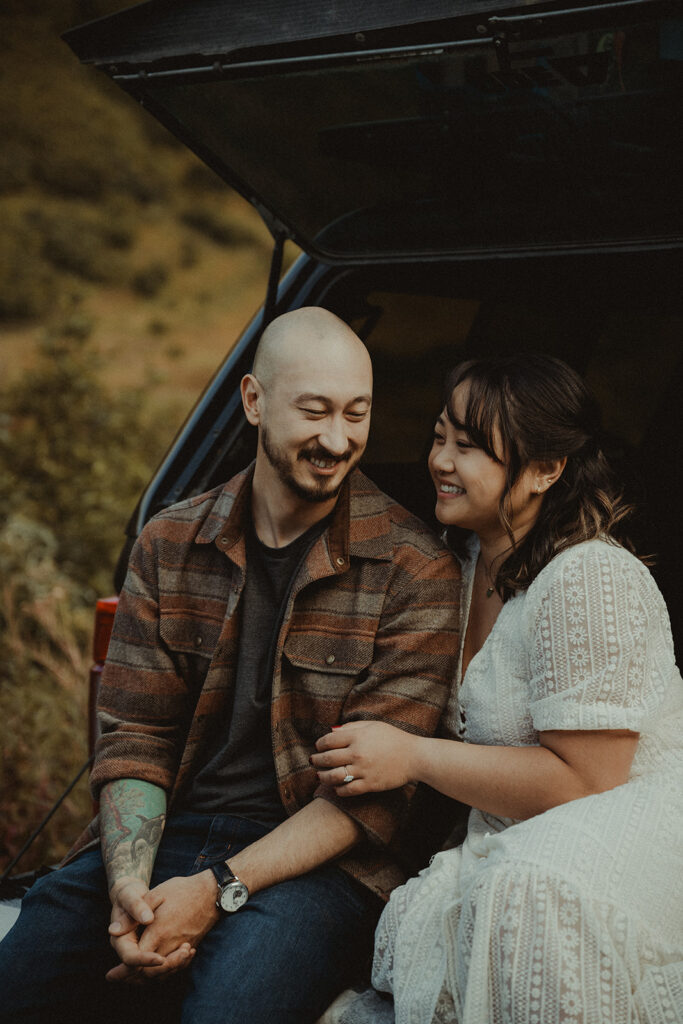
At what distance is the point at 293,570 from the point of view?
2.12m

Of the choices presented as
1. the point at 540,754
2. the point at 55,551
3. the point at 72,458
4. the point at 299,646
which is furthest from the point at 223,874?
the point at 72,458

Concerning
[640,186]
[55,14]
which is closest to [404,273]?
[640,186]

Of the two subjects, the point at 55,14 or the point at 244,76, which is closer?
the point at 244,76

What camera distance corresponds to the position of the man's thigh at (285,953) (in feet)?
5.44

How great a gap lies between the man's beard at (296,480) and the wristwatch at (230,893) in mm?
781

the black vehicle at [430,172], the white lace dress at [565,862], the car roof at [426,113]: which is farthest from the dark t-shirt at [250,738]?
the car roof at [426,113]

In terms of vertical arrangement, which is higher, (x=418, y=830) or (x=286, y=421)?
(x=286, y=421)

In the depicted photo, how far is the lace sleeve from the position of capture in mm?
1636

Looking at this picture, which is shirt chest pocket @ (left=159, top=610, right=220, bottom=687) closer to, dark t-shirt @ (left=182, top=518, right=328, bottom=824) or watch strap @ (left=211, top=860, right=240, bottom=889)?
dark t-shirt @ (left=182, top=518, right=328, bottom=824)

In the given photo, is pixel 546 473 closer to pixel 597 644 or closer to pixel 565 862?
pixel 597 644

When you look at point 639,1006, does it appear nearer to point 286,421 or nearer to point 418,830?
point 418,830

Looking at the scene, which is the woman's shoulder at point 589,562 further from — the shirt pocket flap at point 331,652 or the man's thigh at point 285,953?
the man's thigh at point 285,953

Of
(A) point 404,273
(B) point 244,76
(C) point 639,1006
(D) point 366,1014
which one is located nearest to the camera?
(C) point 639,1006

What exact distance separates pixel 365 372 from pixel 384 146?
0.58m
